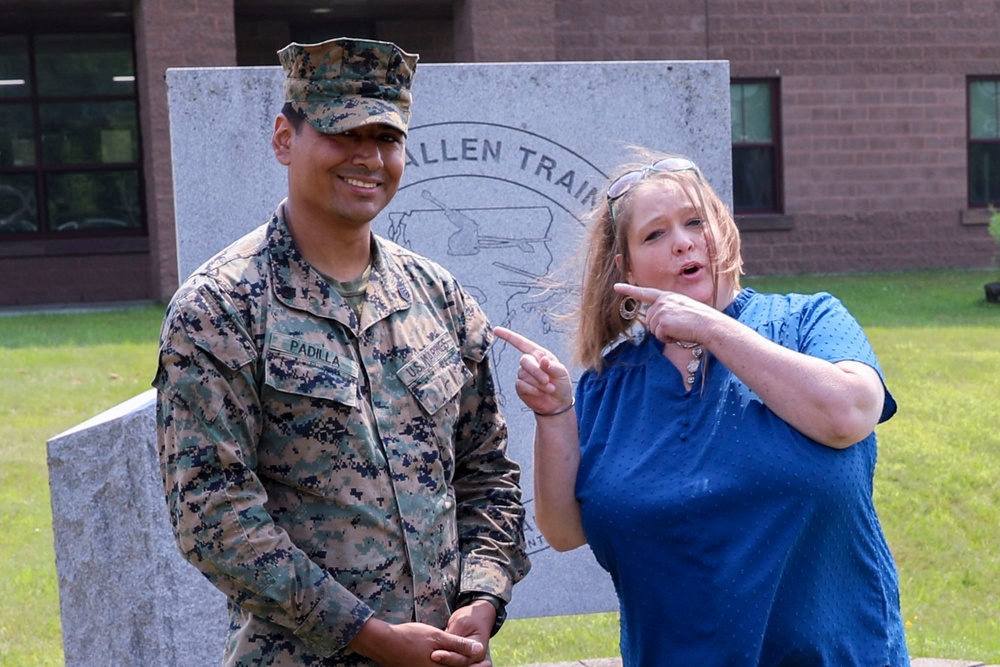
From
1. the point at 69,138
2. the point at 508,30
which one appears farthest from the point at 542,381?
the point at 69,138

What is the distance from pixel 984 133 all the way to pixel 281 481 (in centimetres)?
1633

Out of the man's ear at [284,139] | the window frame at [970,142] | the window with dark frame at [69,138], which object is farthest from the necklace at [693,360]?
the window frame at [970,142]

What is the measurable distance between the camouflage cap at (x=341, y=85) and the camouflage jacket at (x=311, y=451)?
210 millimetres

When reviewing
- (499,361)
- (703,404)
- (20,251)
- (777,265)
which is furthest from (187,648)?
(777,265)

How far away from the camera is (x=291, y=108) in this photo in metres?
2.25

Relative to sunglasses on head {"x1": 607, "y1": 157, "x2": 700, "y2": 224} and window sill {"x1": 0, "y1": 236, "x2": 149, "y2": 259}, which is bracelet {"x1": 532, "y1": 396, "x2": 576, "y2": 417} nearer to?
sunglasses on head {"x1": 607, "y1": 157, "x2": 700, "y2": 224}

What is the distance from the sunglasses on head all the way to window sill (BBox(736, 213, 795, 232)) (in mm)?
13294

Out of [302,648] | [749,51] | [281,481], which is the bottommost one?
[302,648]

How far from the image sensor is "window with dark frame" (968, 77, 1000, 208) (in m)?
16.7

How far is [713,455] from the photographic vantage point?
7.43 feet

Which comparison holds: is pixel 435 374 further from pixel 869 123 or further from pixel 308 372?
pixel 869 123

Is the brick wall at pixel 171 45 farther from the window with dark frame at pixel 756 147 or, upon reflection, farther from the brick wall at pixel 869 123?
the window with dark frame at pixel 756 147

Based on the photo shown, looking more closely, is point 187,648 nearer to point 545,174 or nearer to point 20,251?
point 545,174

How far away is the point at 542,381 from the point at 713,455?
346mm
